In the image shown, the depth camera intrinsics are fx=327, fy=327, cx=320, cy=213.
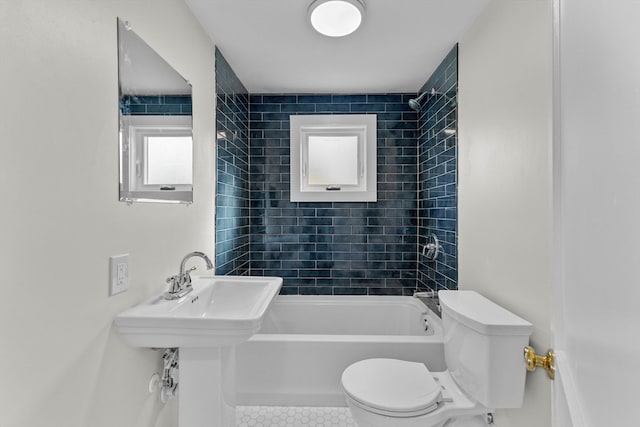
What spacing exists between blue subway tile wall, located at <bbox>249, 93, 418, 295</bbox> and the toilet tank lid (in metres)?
1.36

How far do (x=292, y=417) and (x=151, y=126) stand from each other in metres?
1.89

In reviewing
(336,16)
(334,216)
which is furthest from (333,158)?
(336,16)

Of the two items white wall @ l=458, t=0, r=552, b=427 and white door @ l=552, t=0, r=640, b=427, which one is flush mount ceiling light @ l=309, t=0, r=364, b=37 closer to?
white wall @ l=458, t=0, r=552, b=427

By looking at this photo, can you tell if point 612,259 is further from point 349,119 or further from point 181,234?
point 349,119

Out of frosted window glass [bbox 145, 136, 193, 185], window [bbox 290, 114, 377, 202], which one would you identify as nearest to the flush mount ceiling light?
frosted window glass [bbox 145, 136, 193, 185]

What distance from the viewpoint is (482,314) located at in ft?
4.97

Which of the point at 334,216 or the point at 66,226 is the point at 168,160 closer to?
the point at 66,226

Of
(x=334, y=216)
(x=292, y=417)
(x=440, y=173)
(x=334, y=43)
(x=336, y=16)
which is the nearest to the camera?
(x=336, y=16)

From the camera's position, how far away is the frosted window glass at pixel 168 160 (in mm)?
1494

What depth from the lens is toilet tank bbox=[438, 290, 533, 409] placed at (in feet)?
4.58

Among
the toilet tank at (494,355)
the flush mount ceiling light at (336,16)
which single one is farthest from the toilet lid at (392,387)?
the flush mount ceiling light at (336,16)

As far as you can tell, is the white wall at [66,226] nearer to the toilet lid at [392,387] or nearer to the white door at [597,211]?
the toilet lid at [392,387]

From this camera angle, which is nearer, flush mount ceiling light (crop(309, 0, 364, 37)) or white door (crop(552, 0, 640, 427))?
white door (crop(552, 0, 640, 427))

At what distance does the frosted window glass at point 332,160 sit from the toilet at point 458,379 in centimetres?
174
